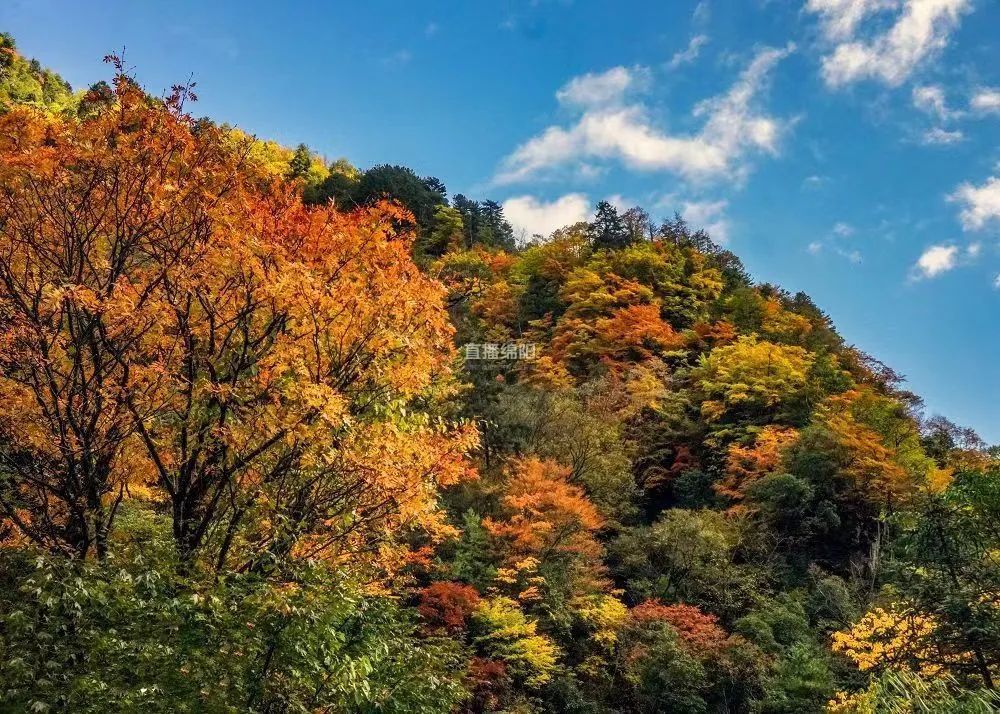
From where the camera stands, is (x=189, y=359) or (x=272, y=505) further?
(x=189, y=359)

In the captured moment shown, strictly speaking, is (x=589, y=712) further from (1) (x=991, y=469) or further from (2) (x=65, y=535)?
(2) (x=65, y=535)

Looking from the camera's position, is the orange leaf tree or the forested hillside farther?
the orange leaf tree

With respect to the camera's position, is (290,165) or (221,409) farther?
(290,165)

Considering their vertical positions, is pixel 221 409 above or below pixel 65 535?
above

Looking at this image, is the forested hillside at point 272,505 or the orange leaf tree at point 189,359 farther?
the orange leaf tree at point 189,359

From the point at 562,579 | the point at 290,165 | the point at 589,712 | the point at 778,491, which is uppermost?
the point at 290,165

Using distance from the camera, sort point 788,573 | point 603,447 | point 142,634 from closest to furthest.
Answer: point 142,634 → point 788,573 → point 603,447

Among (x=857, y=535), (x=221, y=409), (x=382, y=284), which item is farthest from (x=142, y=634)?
(x=857, y=535)

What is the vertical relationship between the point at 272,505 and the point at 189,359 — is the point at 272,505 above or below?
below

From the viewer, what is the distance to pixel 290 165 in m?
49.0

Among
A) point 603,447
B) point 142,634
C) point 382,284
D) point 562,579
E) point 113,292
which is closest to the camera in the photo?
point 142,634

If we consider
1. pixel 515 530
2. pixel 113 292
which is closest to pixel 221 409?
pixel 113 292

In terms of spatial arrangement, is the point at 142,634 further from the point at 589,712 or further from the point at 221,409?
the point at 589,712

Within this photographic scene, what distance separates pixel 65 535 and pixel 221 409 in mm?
2432
